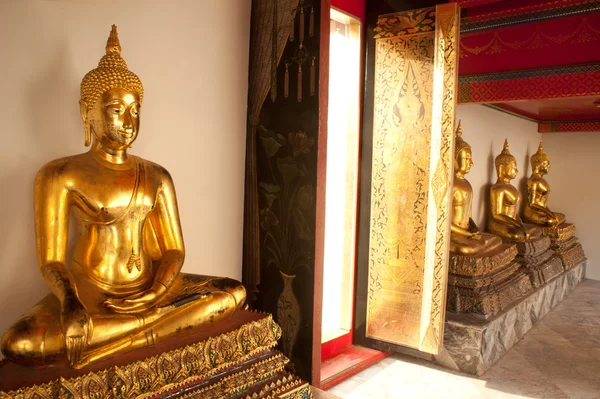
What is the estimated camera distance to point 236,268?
3146 millimetres

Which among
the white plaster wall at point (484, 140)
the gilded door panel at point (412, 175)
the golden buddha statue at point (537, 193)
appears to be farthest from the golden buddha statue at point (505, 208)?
the gilded door panel at point (412, 175)

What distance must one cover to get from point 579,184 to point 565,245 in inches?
65.4

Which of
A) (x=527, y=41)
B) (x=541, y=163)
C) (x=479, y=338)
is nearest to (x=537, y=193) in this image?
(x=541, y=163)

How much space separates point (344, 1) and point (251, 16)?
28.0 inches

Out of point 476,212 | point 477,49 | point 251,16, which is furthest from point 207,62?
point 476,212

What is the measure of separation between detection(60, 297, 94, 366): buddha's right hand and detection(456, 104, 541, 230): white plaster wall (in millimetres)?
4506

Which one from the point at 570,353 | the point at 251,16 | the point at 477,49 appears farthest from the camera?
the point at 477,49

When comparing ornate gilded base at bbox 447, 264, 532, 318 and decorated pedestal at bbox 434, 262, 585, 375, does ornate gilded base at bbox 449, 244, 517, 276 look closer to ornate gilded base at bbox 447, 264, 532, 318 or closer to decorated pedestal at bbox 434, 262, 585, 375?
ornate gilded base at bbox 447, 264, 532, 318

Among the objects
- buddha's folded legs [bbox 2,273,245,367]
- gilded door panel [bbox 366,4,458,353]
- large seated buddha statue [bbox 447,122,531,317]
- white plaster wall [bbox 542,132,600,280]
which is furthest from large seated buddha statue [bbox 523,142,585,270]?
buddha's folded legs [bbox 2,273,245,367]

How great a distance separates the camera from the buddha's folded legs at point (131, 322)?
168cm

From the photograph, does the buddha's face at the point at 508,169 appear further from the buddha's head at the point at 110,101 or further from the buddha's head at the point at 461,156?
the buddha's head at the point at 110,101

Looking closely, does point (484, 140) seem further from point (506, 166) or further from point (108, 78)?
point (108, 78)

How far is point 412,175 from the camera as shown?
11.5ft

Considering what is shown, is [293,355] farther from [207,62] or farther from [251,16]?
[251,16]
